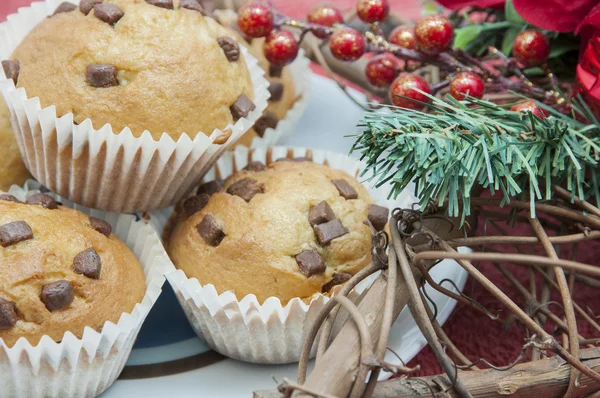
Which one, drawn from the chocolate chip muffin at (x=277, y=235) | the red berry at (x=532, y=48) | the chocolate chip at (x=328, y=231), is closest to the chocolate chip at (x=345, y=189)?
the chocolate chip muffin at (x=277, y=235)

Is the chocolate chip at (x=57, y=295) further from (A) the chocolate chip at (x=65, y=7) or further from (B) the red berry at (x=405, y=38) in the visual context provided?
(B) the red berry at (x=405, y=38)

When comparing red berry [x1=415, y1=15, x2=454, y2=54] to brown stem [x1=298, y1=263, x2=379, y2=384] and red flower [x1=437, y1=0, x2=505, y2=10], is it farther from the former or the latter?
brown stem [x1=298, y1=263, x2=379, y2=384]

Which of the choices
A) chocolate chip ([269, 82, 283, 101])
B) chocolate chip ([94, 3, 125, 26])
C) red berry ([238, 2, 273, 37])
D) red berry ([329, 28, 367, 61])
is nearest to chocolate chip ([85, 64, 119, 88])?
chocolate chip ([94, 3, 125, 26])

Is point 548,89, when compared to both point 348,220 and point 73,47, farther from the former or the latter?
point 73,47

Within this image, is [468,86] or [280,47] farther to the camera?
[280,47]

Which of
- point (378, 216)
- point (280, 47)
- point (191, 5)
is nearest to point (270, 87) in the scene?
point (280, 47)

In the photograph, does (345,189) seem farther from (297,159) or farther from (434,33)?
(434,33)
